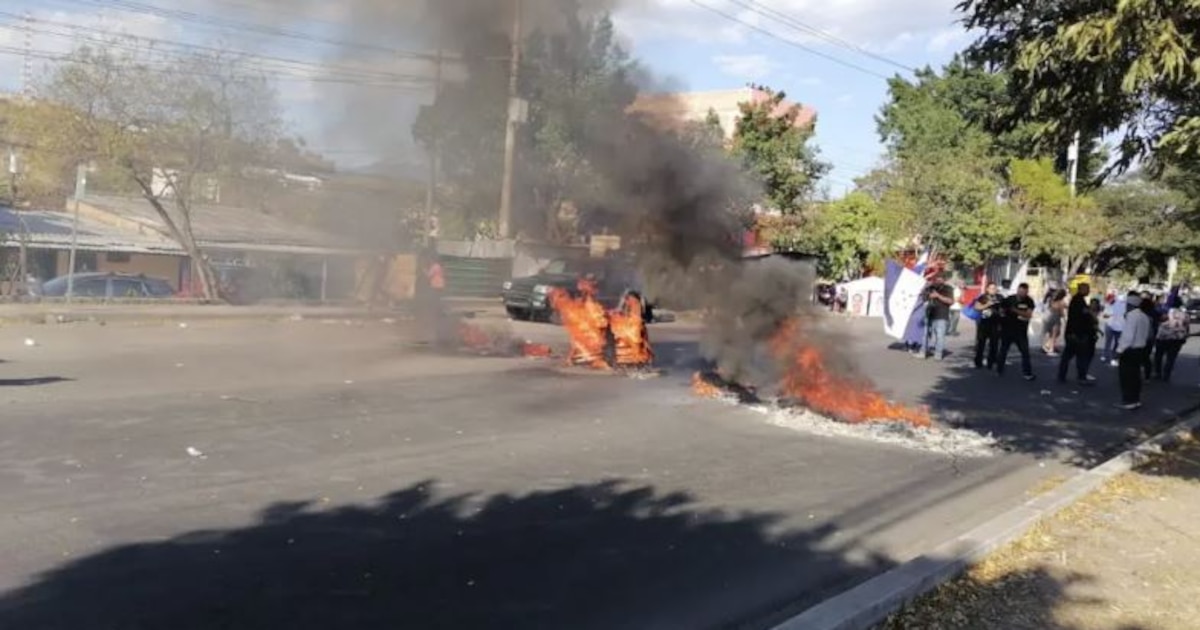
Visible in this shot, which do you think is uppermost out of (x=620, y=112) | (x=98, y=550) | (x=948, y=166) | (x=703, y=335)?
(x=948, y=166)

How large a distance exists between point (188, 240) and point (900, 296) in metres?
15.1

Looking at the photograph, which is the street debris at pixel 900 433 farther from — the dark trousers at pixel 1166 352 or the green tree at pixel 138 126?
the green tree at pixel 138 126

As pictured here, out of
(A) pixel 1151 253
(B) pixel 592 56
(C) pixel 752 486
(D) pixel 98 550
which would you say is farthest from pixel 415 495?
(A) pixel 1151 253

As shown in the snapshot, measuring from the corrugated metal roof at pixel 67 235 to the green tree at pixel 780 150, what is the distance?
1568 centimetres

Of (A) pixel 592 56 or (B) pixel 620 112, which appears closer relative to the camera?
(A) pixel 592 56

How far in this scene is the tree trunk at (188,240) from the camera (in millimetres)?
20297

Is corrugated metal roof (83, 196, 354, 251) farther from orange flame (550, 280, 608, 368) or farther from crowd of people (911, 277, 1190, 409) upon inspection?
crowd of people (911, 277, 1190, 409)

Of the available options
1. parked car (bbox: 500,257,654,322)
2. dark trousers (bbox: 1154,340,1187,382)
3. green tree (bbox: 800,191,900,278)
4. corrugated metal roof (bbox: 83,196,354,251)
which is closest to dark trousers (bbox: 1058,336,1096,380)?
dark trousers (bbox: 1154,340,1187,382)

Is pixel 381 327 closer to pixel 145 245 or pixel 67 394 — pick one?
pixel 67 394

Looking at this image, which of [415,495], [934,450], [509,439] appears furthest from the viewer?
[934,450]

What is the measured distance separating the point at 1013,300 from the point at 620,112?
730 centimetres

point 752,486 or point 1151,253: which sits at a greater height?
point 1151,253

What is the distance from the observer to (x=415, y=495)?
222 inches

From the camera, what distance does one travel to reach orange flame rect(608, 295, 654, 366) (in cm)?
1252
